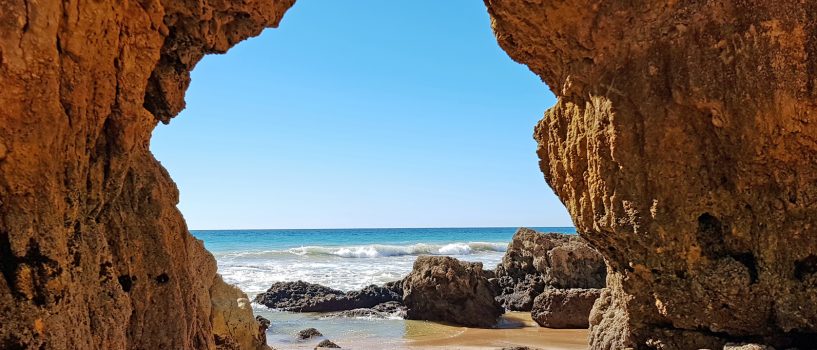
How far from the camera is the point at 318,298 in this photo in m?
18.2

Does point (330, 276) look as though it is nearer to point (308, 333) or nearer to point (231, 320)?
point (308, 333)

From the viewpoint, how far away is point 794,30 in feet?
17.4

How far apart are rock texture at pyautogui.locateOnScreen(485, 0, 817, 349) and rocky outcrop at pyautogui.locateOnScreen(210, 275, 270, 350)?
4560mm

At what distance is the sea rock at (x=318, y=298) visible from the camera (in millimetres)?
17781

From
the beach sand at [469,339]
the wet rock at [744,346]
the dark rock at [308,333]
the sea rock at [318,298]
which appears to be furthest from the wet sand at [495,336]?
the wet rock at [744,346]

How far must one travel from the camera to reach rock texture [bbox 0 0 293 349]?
3.27 meters

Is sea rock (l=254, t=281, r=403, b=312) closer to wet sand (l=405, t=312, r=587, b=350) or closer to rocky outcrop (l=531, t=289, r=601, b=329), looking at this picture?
wet sand (l=405, t=312, r=587, b=350)

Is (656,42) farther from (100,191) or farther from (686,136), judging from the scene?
(100,191)

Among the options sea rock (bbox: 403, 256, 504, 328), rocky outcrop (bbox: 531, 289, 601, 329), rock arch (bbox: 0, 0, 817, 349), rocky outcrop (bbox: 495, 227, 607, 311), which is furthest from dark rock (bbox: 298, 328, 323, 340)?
rock arch (bbox: 0, 0, 817, 349)

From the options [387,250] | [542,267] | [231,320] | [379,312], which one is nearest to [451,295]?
[379,312]

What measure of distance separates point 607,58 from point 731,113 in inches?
58.0

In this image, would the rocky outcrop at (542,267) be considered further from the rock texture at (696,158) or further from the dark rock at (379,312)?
the rock texture at (696,158)

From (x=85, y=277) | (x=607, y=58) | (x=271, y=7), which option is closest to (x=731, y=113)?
(x=607, y=58)

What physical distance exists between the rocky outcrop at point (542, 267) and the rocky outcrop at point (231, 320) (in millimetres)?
9007
